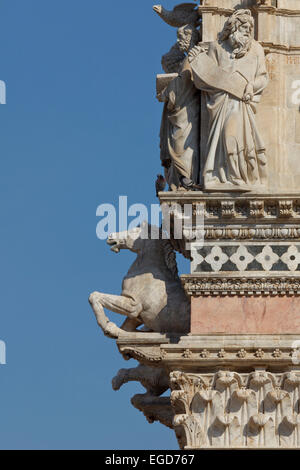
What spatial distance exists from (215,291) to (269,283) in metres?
0.71

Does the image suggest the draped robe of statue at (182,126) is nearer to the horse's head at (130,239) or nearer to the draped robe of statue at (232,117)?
the draped robe of statue at (232,117)

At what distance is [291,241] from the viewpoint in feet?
106

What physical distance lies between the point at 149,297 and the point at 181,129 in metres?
2.28

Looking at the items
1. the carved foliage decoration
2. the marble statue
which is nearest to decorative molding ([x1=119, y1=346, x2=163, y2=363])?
the carved foliage decoration

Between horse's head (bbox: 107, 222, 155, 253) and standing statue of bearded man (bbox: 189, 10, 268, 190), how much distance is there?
5.49ft

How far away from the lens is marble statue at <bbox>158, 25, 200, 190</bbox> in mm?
32969

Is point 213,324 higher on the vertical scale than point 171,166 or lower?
lower

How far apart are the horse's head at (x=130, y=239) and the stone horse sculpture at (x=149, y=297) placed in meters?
0.01

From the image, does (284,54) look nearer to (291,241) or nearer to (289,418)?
(291,241)

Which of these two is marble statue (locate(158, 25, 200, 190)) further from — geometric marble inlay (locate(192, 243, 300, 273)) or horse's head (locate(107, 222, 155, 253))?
geometric marble inlay (locate(192, 243, 300, 273))

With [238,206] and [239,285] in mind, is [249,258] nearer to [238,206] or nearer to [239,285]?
[239,285]

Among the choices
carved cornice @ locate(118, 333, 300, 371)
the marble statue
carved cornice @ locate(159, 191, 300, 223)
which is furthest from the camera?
the marble statue
